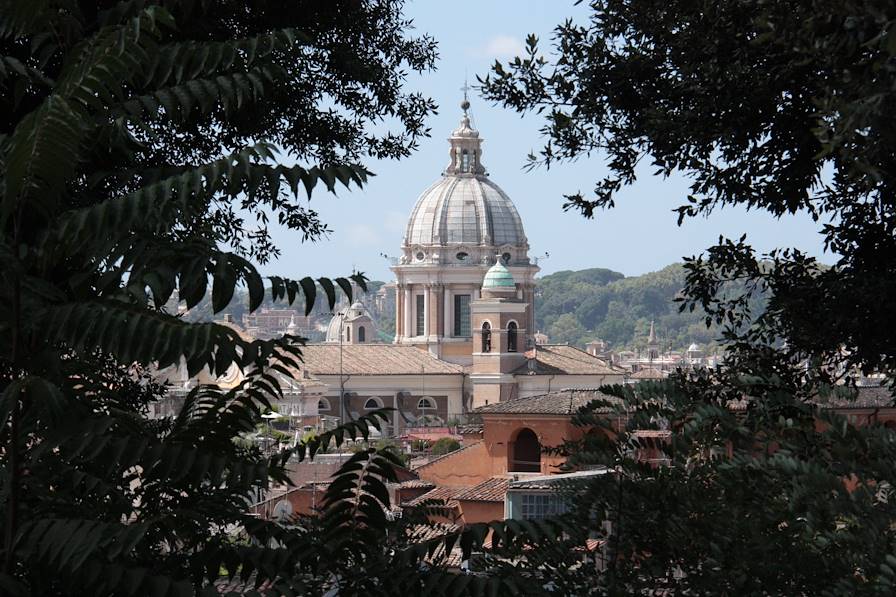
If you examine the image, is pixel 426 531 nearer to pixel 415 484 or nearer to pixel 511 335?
pixel 415 484

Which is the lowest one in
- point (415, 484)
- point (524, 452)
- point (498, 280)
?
point (415, 484)

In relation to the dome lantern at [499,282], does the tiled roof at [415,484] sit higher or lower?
lower

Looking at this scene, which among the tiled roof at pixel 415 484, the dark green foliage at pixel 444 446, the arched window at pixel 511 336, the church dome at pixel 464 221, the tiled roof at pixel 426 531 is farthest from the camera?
the church dome at pixel 464 221

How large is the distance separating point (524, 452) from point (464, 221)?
6476cm

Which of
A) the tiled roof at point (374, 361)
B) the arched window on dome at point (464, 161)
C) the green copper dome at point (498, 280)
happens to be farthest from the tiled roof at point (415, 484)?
the arched window on dome at point (464, 161)

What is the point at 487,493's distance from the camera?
2755 cm

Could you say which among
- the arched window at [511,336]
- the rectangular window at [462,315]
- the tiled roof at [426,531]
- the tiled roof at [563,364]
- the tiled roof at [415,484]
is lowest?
the tiled roof at [426,531]

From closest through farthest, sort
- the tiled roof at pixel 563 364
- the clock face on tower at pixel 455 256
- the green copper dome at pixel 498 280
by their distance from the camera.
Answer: the green copper dome at pixel 498 280 → the tiled roof at pixel 563 364 → the clock face on tower at pixel 455 256

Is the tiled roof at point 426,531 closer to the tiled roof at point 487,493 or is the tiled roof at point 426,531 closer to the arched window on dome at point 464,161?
the tiled roof at point 487,493

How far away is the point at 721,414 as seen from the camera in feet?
16.3

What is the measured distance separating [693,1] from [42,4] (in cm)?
392

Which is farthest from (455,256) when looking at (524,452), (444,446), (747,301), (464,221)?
(747,301)

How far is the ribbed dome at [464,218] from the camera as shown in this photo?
3996 inches

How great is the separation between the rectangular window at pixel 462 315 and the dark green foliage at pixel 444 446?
3833 centimetres
